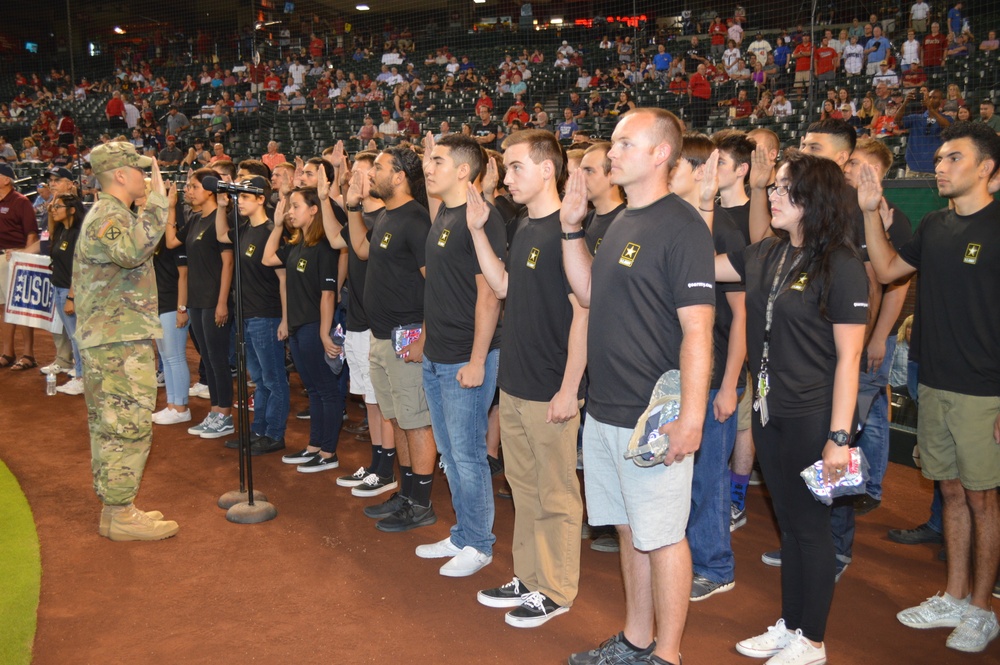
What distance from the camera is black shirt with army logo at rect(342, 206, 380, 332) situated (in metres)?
5.08

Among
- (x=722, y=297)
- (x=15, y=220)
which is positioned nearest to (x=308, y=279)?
(x=722, y=297)

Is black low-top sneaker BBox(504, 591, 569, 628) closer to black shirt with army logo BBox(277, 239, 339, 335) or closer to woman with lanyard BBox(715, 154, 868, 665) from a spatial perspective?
woman with lanyard BBox(715, 154, 868, 665)

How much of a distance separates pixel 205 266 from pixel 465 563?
3482 millimetres

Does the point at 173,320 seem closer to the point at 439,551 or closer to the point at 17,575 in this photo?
the point at 17,575

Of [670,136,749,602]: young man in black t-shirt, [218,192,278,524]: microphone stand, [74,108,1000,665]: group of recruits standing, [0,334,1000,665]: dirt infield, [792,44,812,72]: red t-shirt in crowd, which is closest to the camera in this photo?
[74,108,1000,665]: group of recruits standing

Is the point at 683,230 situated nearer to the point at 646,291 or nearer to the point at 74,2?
the point at 646,291

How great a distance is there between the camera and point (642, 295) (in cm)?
275

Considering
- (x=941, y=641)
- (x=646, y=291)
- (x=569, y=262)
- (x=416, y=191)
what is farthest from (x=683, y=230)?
(x=416, y=191)

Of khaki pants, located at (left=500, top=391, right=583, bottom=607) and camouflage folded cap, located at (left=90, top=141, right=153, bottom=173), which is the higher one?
camouflage folded cap, located at (left=90, top=141, right=153, bottom=173)

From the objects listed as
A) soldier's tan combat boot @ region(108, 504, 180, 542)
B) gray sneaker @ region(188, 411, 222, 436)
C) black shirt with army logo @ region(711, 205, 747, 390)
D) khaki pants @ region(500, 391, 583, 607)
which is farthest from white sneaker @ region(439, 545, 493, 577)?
gray sneaker @ region(188, 411, 222, 436)

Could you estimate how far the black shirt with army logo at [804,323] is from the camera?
2867 mm

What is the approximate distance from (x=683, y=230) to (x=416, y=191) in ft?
8.69

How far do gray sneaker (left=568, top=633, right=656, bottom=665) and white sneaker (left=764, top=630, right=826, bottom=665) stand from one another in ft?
1.54

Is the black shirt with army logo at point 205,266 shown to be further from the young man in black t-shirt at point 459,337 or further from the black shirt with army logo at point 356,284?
the young man in black t-shirt at point 459,337
